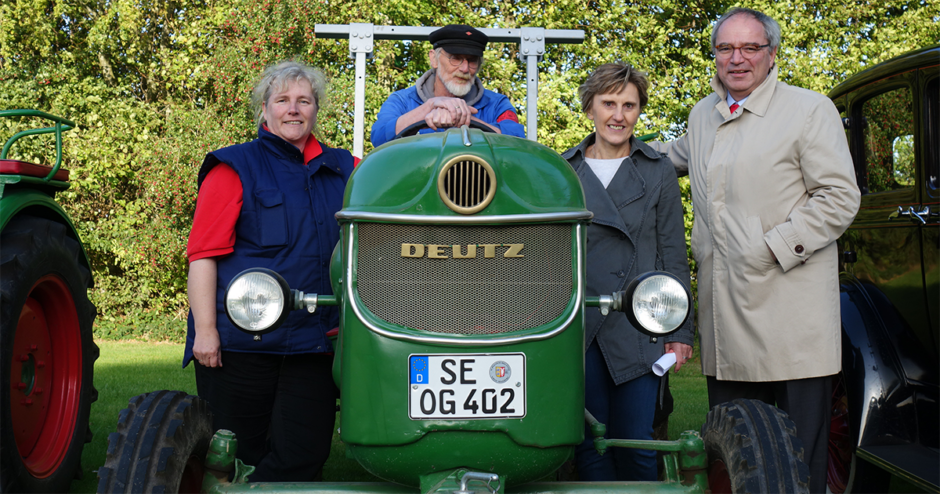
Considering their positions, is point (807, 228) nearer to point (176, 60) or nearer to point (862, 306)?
point (862, 306)

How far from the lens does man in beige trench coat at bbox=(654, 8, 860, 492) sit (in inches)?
115

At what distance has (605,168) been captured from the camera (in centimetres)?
317

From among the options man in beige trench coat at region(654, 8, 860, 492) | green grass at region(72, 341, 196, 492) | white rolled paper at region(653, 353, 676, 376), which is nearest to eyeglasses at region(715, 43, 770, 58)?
man in beige trench coat at region(654, 8, 860, 492)

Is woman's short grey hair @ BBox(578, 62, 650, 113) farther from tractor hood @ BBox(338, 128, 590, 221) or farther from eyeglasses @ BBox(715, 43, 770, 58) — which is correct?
tractor hood @ BBox(338, 128, 590, 221)

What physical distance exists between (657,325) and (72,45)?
44.8 ft

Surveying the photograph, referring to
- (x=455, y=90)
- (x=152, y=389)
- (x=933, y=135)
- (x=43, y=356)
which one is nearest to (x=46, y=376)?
(x=43, y=356)

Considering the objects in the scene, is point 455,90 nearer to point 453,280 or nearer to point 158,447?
point 453,280

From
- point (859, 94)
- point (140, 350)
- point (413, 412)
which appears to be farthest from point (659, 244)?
point (140, 350)

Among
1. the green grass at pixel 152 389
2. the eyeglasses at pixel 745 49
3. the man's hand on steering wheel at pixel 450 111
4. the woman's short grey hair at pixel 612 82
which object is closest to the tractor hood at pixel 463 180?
the man's hand on steering wheel at pixel 450 111

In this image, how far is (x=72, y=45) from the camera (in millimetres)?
13383

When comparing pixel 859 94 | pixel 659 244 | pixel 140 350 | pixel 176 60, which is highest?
pixel 176 60

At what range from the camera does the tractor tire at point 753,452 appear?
6.77 ft

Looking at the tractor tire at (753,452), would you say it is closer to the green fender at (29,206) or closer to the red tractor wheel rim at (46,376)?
the red tractor wheel rim at (46,376)

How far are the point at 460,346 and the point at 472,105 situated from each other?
4.97ft
